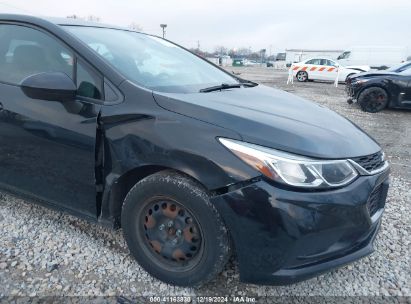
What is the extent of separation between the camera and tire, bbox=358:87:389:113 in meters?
8.95

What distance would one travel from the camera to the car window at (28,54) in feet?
7.62

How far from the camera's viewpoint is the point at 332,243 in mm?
1840

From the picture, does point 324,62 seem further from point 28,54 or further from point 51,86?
point 51,86

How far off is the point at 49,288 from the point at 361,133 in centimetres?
229

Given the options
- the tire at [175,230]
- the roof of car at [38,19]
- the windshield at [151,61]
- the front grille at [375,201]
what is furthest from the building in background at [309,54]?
the tire at [175,230]

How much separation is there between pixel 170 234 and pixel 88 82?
1.11m

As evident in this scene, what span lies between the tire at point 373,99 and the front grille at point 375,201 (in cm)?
781

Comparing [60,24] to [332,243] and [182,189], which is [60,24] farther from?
[332,243]

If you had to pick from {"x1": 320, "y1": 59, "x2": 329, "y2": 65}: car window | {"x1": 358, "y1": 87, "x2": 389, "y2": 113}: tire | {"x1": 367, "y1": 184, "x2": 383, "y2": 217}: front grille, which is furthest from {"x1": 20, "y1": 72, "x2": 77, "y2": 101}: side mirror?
{"x1": 320, "y1": 59, "x2": 329, "y2": 65}: car window

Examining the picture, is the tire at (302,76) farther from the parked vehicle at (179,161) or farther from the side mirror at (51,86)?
the side mirror at (51,86)

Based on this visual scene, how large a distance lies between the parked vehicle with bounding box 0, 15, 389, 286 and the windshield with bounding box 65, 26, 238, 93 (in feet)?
0.06

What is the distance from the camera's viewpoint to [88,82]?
7.16ft

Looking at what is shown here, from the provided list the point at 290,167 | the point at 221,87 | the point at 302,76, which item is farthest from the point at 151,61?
the point at 302,76

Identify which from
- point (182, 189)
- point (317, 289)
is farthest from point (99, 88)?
point (317, 289)
